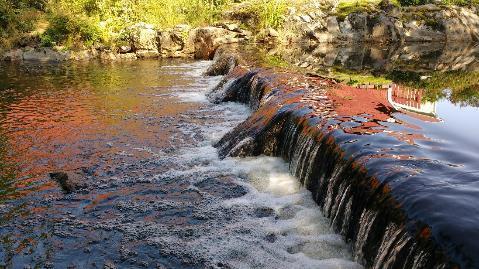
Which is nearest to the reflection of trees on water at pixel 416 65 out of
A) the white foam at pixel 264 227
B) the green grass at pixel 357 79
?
the green grass at pixel 357 79

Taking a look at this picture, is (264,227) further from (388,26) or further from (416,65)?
(388,26)

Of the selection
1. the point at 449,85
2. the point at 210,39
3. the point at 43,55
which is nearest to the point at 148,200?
the point at 449,85

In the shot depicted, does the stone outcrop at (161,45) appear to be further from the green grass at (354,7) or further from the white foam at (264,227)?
the white foam at (264,227)

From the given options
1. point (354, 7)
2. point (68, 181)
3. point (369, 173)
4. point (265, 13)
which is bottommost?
point (68, 181)

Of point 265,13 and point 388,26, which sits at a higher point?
point 265,13

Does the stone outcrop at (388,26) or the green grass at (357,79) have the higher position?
the stone outcrop at (388,26)

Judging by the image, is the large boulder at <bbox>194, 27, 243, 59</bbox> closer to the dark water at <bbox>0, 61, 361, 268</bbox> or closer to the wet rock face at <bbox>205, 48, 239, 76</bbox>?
the wet rock face at <bbox>205, 48, 239, 76</bbox>

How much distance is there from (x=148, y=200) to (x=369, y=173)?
406 centimetres

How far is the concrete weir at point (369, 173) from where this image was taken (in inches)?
176

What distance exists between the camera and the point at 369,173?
19.6 ft

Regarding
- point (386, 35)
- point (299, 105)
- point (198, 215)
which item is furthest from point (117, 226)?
point (386, 35)

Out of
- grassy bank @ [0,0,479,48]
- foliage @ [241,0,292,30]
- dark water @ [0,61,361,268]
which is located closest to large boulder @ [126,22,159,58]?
grassy bank @ [0,0,479,48]

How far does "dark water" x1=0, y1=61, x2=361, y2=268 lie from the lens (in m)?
6.02

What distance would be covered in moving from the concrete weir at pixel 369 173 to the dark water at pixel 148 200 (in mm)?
455
